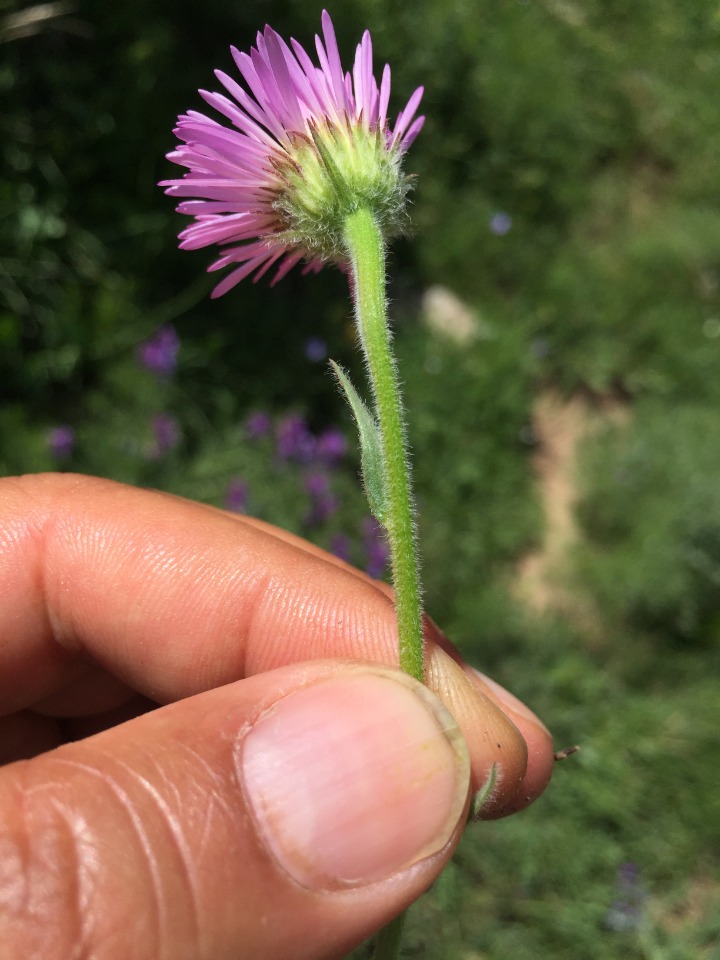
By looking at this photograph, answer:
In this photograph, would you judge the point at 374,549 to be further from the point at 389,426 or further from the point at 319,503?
the point at 389,426

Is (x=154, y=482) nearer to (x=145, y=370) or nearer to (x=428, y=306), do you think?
(x=145, y=370)

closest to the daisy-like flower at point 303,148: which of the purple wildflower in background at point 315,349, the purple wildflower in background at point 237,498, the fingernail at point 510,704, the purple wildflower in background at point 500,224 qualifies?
the fingernail at point 510,704

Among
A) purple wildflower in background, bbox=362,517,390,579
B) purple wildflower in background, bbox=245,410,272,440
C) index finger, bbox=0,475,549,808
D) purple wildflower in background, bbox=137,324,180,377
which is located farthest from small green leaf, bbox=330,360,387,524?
purple wildflower in background, bbox=137,324,180,377

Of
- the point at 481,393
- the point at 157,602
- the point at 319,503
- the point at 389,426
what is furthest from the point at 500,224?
the point at 389,426

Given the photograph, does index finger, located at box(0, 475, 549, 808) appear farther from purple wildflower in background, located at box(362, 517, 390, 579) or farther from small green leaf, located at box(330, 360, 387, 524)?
purple wildflower in background, located at box(362, 517, 390, 579)

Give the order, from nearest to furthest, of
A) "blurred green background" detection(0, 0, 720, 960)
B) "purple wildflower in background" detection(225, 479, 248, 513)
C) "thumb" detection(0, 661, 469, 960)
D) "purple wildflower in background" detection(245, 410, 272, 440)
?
"thumb" detection(0, 661, 469, 960)
"blurred green background" detection(0, 0, 720, 960)
"purple wildflower in background" detection(225, 479, 248, 513)
"purple wildflower in background" detection(245, 410, 272, 440)

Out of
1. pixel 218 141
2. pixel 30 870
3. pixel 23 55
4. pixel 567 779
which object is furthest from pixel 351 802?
pixel 23 55
